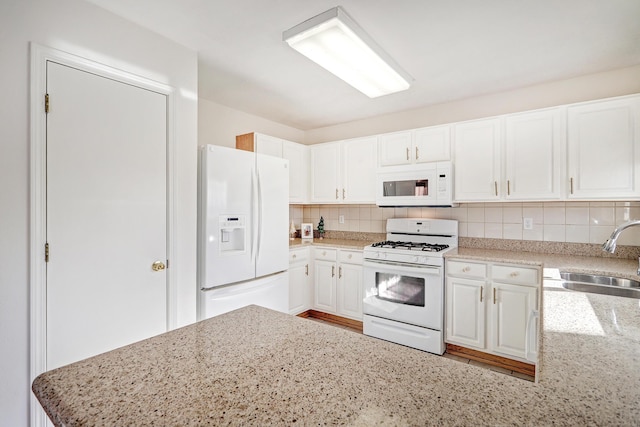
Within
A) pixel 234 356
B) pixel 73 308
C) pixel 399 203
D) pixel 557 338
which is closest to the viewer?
pixel 234 356

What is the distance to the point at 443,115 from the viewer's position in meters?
3.36

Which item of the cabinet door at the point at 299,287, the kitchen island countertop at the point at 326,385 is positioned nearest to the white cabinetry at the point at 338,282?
the cabinet door at the point at 299,287

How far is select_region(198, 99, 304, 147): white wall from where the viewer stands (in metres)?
3.20

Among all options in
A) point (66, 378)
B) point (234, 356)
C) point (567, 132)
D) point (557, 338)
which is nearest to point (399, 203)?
point (567, 132)

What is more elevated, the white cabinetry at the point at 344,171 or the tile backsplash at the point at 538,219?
the white cabinetry at the point at 344,171

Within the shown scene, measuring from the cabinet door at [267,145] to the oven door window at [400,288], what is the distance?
1.76 metres

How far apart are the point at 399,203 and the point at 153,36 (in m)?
2.50

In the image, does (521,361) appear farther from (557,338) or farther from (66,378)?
(66,378)

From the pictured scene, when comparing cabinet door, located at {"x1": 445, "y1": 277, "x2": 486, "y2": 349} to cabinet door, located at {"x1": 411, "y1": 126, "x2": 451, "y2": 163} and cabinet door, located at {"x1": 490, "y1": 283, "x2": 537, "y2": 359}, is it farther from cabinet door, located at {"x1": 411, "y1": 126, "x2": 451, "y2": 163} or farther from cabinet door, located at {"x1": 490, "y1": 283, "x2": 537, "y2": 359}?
cabinet door, located at {"x1": 411, "y1": 126, "x2": 451, "y2": 163}

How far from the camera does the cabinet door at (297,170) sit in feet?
12.3

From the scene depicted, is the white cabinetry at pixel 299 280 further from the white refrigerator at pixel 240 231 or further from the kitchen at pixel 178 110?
the kitchen at pixel 178 110

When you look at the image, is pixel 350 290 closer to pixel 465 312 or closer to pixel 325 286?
pixel 325 286

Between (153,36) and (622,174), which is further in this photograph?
(622,174)
